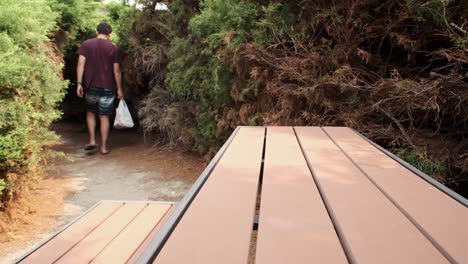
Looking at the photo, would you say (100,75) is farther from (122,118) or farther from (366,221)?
(366,221)

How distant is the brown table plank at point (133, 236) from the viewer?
2.26 metres

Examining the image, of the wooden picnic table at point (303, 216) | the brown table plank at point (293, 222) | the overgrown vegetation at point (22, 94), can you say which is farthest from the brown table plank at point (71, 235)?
the brown table plank at point (293, 222)

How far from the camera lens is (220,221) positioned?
128 centimetres

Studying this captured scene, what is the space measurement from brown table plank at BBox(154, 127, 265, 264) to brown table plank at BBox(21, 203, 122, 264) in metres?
1.20

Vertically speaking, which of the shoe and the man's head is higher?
the man's head

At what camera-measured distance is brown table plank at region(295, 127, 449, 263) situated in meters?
1.07

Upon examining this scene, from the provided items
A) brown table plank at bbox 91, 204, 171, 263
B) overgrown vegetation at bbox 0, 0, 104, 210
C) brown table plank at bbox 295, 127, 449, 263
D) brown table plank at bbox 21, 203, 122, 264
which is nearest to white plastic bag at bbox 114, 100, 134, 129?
overgrown vegetation at bbox 0, 0, 104, 210

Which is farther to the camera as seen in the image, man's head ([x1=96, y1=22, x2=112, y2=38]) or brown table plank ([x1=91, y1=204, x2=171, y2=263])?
man's head ([x1=96, y1=22, x2=112, y2=38])

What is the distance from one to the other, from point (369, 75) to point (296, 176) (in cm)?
256

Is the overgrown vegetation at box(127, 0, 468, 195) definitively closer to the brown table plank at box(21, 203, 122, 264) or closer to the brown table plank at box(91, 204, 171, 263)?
the brown table plank at box(91, 204, 171, 263)

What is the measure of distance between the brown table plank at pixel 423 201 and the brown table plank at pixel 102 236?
168 cm

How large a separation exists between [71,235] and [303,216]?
6.18ft

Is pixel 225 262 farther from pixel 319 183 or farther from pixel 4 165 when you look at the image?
pixel 4 165

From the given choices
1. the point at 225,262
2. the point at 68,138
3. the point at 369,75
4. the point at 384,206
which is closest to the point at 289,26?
the point at 369,75
